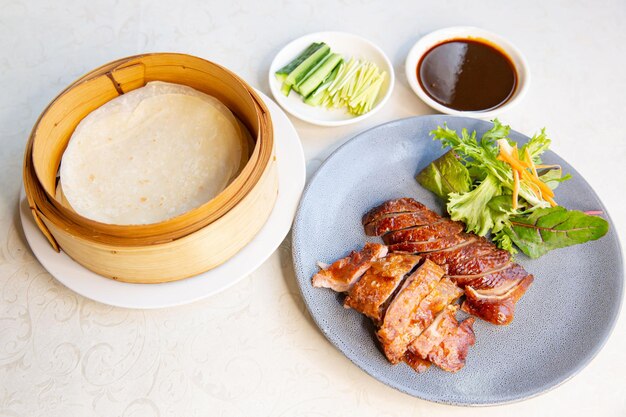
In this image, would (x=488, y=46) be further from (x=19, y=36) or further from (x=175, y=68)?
(x=19, y=36)

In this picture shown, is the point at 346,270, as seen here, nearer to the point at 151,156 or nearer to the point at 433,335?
the point at 433,335

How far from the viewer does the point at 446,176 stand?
2.28 m

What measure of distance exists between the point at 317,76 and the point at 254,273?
1.00 meters

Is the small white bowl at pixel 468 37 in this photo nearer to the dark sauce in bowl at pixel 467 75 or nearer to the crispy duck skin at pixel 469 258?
the dark sauce in bowl at pixel 467 75

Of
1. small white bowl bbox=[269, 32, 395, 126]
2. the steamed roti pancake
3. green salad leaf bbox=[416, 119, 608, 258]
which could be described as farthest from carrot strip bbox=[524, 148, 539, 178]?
A: the steamed roti pancake

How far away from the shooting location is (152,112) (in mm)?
2230

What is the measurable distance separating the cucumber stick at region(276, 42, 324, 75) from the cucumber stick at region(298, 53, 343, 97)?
0.30 ft

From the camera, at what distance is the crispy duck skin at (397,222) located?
219cm

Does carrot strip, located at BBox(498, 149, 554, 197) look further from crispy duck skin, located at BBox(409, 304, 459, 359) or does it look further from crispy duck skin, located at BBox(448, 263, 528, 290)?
crispy duck skin, located at BBox(409, 304, 459, 359)

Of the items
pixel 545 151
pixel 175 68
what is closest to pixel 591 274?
pixel 545 151

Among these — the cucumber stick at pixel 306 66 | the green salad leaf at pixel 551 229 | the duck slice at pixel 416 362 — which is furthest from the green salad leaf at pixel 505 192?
the cucumber stick at pixel 306 66

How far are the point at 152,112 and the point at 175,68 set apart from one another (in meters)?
0.20

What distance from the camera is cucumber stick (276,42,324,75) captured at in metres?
Result: 2.64

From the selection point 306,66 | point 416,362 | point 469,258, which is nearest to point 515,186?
point 469,258
